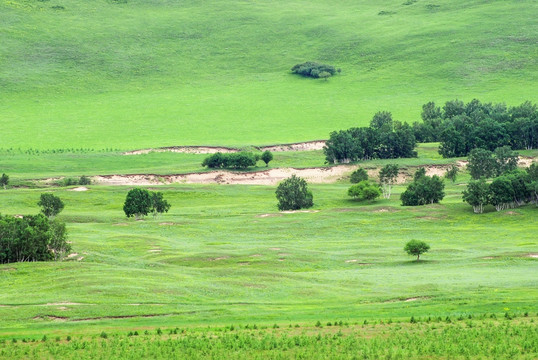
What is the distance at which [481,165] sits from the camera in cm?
12650

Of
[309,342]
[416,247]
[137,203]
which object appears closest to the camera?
[309,342]

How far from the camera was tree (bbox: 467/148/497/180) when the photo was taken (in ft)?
414

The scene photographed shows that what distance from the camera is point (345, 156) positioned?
14362cm

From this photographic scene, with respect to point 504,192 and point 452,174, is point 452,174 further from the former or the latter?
point 504,192

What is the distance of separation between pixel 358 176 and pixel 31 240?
67930 millimetres

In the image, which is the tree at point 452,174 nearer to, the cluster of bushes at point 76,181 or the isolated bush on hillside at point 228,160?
the isolated bush on hillside at point 228,160

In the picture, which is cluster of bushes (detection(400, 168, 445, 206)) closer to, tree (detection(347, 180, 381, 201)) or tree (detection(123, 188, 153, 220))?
tree (detection(347, 180, 381, 201))

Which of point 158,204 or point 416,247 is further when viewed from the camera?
point 158,204

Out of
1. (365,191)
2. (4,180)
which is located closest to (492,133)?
(365,191)

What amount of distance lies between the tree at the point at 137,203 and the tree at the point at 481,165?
152 feet

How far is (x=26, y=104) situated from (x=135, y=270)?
142m

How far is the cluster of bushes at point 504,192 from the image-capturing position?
9938cm

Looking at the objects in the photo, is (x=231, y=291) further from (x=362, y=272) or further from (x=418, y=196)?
(x=418, y=196)

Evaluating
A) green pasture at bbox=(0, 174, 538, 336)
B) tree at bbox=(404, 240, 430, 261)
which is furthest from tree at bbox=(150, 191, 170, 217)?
tree at bbox=(404, 240, 430, 261)
